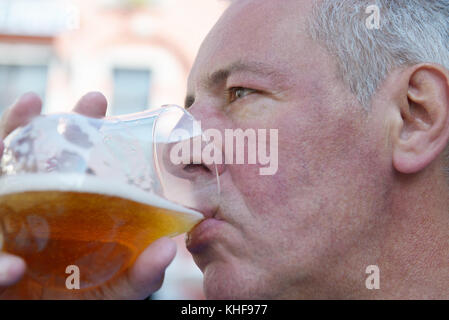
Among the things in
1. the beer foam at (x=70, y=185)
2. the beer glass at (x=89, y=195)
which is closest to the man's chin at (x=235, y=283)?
the beer glass at (x=89, y=195)

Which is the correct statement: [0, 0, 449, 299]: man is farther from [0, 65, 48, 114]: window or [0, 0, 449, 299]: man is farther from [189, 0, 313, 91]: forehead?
[0, 65, 48, 114]: window

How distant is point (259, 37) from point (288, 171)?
0.35 meters

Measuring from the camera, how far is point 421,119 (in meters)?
1.20

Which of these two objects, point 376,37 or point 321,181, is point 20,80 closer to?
point 376,37

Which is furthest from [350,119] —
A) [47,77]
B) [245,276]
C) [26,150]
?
[47,77]

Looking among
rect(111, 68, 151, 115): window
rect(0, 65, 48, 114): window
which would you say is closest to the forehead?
rect(111, 68, 151, 115): window

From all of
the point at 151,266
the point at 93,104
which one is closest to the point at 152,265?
the point at 151,266

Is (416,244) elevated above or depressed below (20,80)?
below

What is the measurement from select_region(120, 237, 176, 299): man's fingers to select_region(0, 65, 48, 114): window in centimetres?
631

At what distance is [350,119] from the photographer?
1.16 meters

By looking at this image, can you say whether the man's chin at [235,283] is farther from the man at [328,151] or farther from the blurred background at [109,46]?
the blurred background at [109,46]

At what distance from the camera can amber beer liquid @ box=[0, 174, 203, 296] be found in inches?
31.8

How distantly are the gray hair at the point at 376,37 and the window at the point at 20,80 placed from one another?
6066 millimetres
